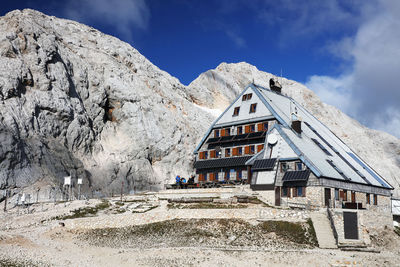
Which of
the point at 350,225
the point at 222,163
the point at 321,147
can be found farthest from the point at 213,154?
the point at 350,225

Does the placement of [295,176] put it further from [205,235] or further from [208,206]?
[205,235]

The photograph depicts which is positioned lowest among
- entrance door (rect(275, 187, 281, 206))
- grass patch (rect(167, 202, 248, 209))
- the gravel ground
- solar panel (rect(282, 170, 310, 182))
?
the gravel ground

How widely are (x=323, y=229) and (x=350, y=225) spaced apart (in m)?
2.29

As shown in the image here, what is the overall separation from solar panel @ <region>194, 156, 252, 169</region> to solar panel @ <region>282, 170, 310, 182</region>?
9.93 m

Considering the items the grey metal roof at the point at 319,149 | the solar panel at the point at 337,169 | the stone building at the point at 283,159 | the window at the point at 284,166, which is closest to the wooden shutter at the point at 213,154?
the stone building at the point at 283,159

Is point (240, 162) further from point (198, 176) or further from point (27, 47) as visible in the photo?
point (27, 47)

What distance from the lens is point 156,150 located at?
86625mm

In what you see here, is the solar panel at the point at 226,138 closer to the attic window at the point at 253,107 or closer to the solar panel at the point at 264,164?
the attic window at the point at 253,107

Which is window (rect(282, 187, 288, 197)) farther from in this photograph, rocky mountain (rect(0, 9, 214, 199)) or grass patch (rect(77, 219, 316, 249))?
rocky mountain (rect(0, 9, 214, 199))

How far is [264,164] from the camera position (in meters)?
50.1

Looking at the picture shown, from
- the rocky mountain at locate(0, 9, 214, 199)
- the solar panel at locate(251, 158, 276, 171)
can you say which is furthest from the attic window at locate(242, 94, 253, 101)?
the rocky mountain at locate(0, 9, 214, 199)

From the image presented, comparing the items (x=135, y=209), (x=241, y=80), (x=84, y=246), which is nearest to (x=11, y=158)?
(x=135, y=209)

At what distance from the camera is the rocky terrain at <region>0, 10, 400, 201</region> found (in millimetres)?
65812

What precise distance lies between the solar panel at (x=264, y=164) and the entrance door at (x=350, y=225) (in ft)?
48.4
